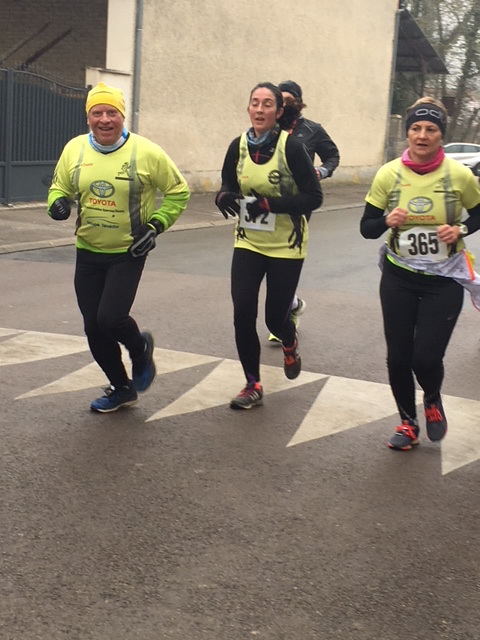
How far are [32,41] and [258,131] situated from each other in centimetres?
2235

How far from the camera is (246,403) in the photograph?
6344 millimetres

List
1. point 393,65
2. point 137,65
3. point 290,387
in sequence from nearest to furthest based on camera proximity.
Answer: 1. point 290,387
2. point 137,65
3. point 393,65

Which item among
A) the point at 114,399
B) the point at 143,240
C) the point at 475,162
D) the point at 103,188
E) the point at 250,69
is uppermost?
the point at 250,69

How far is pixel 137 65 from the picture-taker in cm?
2127

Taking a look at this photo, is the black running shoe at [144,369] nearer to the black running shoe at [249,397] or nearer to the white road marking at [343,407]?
the black running shoe at [249,397]

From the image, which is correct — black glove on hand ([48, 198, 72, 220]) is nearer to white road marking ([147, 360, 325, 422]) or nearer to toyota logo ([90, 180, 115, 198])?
toyota logo ([90, 180, 115, 198])

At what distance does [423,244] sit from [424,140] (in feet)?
1.66

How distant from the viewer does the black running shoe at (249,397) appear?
633cm

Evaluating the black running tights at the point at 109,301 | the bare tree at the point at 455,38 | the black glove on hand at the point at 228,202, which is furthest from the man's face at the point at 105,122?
the bare tree at the point at 455,38

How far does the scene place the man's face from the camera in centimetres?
568

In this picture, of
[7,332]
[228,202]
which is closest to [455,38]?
[7,332]

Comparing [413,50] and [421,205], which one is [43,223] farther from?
[413,50]

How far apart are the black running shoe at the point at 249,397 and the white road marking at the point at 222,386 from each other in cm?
12

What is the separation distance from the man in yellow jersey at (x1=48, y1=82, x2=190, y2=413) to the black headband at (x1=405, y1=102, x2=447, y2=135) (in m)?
1.31
